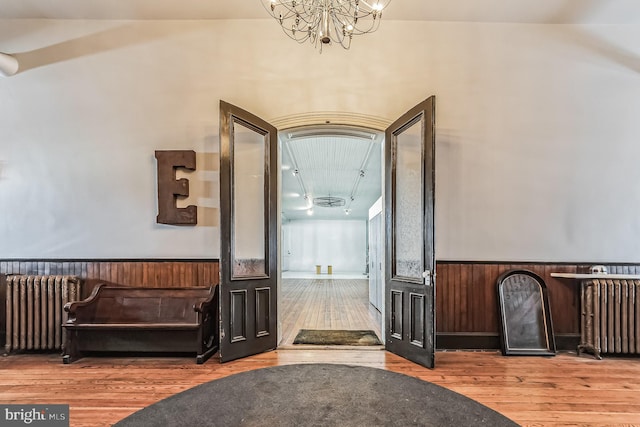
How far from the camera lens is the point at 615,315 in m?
3.66

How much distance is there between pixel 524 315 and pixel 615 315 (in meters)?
0.95

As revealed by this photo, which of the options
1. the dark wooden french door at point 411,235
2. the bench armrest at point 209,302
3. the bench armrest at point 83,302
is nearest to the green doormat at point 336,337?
the dark wooden french door at point 411,235

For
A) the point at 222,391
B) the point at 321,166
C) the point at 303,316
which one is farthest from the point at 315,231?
the point at 222,391

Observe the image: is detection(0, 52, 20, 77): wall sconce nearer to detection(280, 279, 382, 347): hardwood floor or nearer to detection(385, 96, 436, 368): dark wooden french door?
detection(280, 279, 382, 347): hardwood floor

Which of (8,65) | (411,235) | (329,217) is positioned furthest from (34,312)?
(329,217)

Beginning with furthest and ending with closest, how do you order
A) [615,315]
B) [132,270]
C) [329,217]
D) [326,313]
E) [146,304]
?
[329,217]
[326,313]
[132,270]
[146,304]
[615,315]

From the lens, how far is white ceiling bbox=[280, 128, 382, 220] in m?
4.31

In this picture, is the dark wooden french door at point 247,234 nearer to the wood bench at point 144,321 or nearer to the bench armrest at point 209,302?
the bench armrest at point 209,302

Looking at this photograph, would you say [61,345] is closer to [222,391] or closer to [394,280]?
[222,391]

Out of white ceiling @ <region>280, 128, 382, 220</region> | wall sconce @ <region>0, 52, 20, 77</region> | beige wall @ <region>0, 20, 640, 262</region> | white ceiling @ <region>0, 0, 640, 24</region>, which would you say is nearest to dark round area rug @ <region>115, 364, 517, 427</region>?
beige wall @ <region>0, 20, 640, 262</region>

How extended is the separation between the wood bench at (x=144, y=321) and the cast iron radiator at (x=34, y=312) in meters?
0.34

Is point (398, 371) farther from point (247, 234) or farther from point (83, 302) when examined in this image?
point (83, 302)

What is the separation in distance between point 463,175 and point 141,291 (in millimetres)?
4059

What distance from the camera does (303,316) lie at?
5.68 metres
